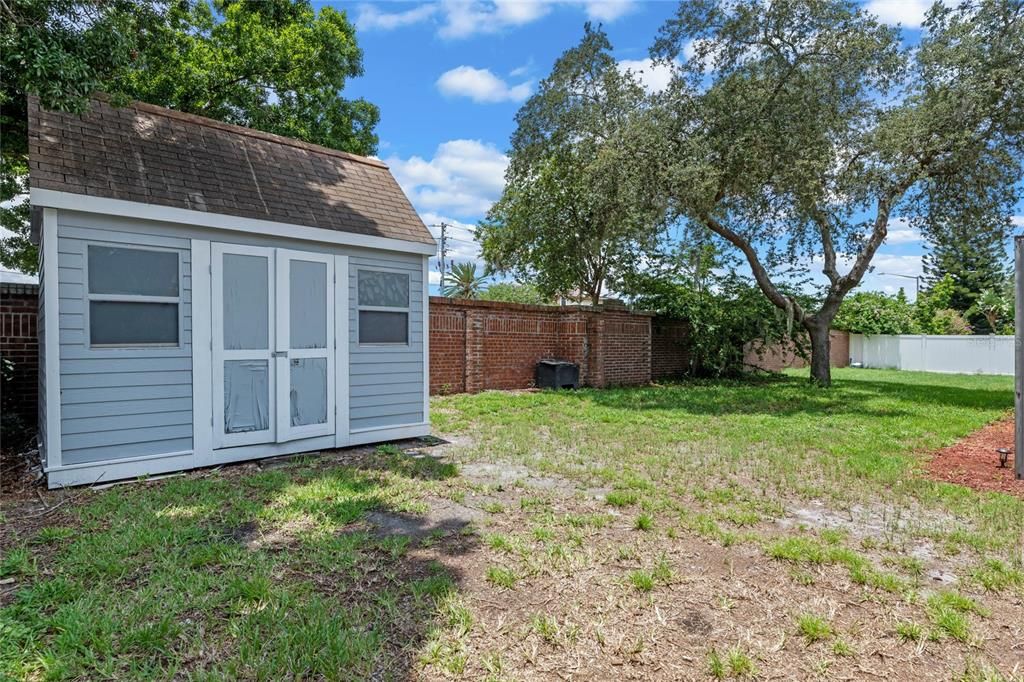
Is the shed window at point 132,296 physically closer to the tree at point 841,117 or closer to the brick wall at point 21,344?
the brick wall at point 21,344

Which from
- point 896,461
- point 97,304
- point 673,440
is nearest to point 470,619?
point 97,304

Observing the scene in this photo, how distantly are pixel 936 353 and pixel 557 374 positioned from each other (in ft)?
56.4

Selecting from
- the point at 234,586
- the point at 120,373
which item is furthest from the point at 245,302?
the point at 234,586

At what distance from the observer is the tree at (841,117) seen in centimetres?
1005

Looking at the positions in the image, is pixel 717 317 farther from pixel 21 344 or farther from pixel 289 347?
pixel 21 344

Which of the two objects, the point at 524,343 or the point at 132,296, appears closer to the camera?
the point at 132,296

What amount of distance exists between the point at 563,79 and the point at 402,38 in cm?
665

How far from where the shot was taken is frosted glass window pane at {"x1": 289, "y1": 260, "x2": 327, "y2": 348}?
5.50m

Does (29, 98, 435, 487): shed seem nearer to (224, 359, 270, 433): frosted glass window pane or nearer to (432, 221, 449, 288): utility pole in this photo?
(224, 359, 270, 433): frosted glass window pane

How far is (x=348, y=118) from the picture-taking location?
13.4 metres

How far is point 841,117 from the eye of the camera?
1165 cm

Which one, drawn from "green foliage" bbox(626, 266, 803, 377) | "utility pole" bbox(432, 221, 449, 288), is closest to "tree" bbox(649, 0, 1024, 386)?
"green foliage" bbox(626, 266, 803, 377)

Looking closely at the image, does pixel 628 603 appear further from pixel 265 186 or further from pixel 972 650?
pixel 265 186

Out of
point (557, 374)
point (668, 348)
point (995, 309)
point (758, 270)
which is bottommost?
point (557, 374)
